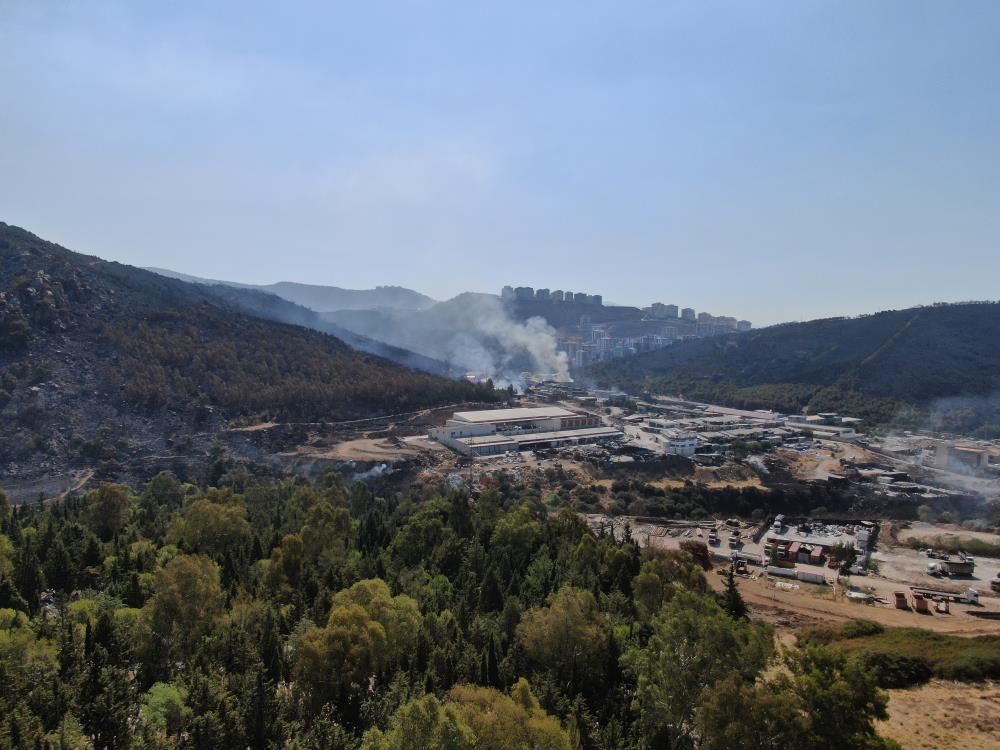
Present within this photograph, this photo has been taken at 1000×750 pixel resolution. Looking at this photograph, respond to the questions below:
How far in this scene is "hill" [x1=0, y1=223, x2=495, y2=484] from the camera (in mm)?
43594

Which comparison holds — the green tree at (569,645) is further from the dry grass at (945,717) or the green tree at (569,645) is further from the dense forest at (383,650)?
the dry grass at (945,717)

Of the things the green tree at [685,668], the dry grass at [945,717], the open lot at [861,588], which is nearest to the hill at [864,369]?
the open lot at [861,588]

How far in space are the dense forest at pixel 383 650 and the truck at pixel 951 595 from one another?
13.6 m

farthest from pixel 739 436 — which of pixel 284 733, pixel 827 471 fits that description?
pixel 284 733

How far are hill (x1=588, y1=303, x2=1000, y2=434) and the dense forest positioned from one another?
61.8 metres

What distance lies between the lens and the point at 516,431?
2233 inches

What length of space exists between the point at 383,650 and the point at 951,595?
2644 cm

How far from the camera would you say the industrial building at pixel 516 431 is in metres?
51.5

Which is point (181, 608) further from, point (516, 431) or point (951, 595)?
point (516, 431)

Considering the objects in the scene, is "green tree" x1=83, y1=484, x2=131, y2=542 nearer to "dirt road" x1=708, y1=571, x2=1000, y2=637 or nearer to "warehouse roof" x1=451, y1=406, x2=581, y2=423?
"dirt road" x1=708, y1=571, x2=1000, y2=637

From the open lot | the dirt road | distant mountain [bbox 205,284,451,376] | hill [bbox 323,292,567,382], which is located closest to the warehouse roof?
the open lot

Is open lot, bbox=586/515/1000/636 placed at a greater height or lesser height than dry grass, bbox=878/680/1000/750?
lesser

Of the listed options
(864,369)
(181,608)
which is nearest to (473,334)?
(864,369)

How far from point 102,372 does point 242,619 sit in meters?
43.5
